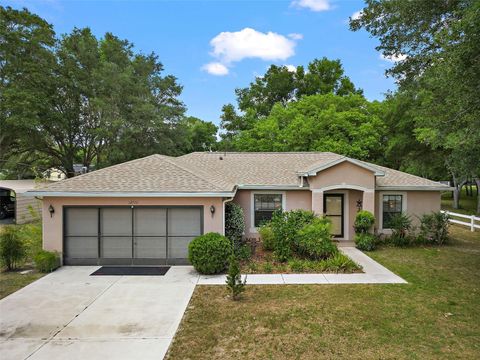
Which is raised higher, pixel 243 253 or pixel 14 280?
pixel 243 253

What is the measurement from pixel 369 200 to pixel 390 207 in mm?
1737

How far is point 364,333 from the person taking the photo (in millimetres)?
6480

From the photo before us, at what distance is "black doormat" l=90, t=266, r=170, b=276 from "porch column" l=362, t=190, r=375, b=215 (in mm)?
Answer: 8812

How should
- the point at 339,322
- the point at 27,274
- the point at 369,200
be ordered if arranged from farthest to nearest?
the point at 369,200, the point at 27,274, the point at 339,322

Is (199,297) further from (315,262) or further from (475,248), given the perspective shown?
(475,248)

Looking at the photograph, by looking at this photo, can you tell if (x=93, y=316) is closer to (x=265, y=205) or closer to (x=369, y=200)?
(x=265, y=205)

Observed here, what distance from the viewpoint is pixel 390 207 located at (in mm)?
15000

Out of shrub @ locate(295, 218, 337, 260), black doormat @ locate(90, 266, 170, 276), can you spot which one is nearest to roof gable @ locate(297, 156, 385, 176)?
shrub @ locate(295, 218, 337, 260)

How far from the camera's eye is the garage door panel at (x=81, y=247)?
1147cm

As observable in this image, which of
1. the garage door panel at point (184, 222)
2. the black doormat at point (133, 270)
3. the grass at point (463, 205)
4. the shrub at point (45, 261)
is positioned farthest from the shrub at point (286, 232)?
the grass at point (463, 205)

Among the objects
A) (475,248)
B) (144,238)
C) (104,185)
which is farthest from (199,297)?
(475,248)

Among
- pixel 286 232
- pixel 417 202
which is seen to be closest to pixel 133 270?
pixel 286 232

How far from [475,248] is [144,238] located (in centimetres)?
1413

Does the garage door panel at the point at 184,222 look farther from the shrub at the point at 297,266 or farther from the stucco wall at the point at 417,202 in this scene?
the stucco wall at the point at 417,202
